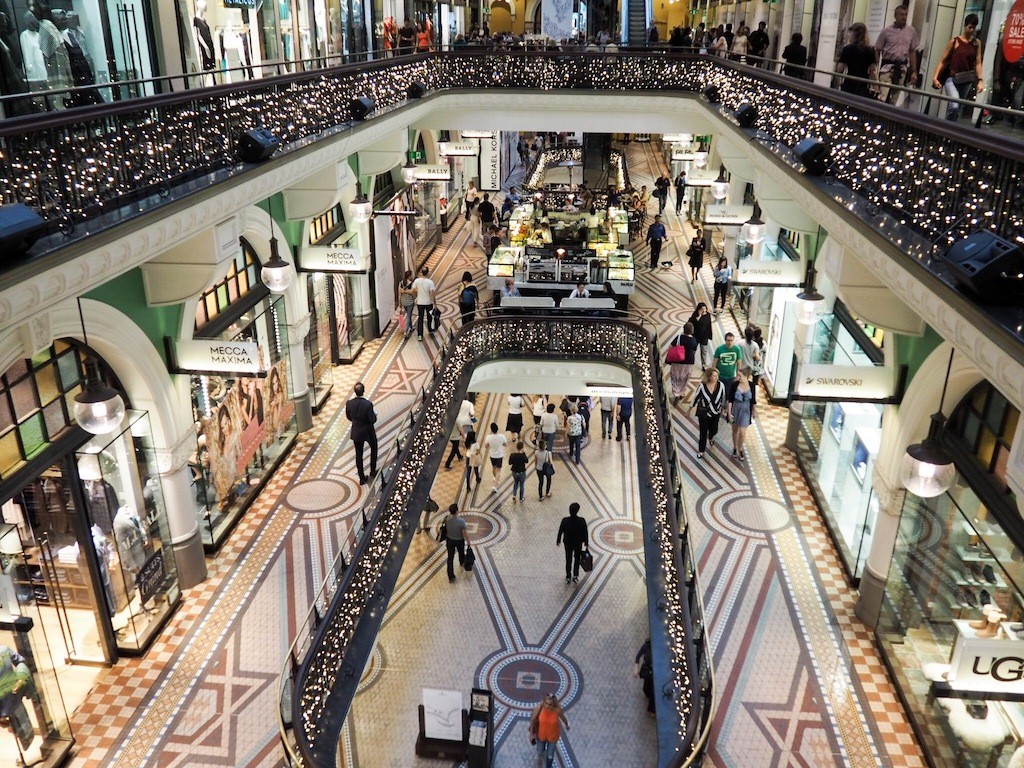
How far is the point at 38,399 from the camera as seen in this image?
6785 mm

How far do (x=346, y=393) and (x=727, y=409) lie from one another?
21.3 feet

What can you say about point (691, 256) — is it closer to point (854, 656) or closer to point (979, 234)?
point (854, 656)

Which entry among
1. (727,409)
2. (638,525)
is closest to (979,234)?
(638,525)

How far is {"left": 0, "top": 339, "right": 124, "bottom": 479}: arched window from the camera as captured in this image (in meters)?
6.39

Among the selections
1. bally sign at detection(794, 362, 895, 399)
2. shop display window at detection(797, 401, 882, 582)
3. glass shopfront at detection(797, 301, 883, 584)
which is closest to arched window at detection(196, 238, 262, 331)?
bally sign at detection(794, 362, 895, 399)

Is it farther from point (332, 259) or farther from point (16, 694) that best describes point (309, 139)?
point (16, 694)

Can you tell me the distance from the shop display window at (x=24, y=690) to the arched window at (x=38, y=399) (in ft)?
2.11

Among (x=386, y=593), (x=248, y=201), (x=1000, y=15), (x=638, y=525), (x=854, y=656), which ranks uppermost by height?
(x=1000, y=15)

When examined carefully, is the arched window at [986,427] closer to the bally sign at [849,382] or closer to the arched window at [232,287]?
the bally sign at [849,382]

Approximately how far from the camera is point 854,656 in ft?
27.9

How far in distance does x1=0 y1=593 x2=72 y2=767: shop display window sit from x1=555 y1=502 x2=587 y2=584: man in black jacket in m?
5.65

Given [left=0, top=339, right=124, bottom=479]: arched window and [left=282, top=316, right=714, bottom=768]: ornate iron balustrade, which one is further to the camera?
[left=0, top=339, right=124, bottom=479]: arched window

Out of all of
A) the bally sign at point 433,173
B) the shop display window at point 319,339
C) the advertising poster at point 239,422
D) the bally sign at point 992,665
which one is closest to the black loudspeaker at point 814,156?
the bally sign at point 992,665

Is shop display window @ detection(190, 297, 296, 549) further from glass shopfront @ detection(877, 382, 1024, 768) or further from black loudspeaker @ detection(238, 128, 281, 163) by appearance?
glass shopfront @ detection(877, 382, 1024, 768)
